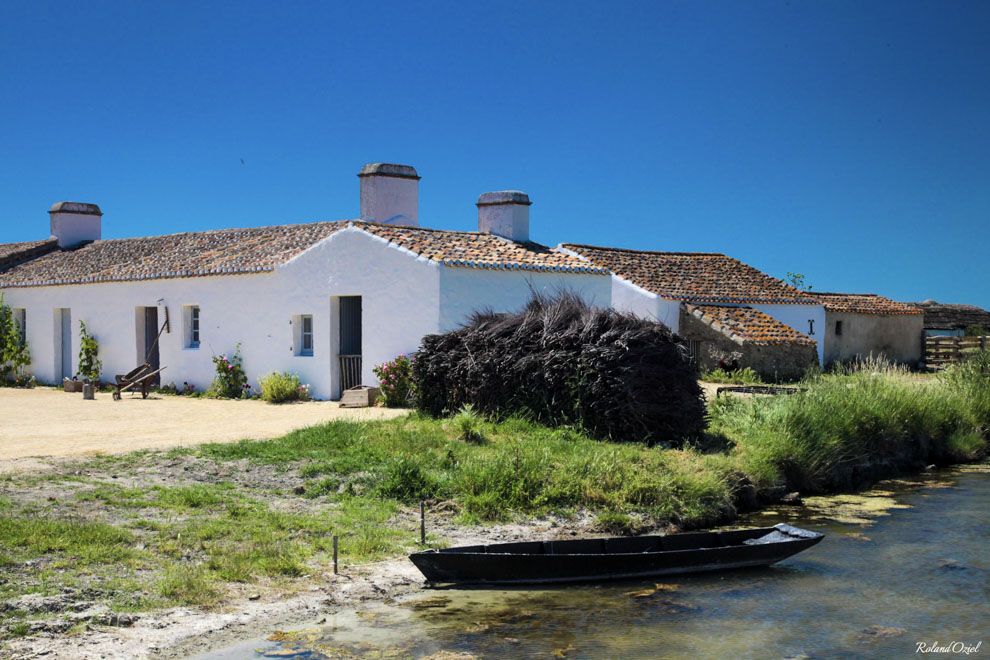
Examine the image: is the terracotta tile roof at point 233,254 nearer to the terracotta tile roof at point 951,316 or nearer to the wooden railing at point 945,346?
the wooden railing at point 945,346

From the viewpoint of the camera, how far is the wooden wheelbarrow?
860 inches

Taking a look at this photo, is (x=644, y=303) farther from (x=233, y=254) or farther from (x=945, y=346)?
(x=945, y=346)

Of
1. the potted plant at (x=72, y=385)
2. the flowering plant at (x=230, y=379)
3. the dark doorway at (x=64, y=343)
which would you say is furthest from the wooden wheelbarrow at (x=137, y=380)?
the dark doorway at (x=64, y=343)

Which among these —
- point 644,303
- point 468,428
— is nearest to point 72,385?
point 468,428

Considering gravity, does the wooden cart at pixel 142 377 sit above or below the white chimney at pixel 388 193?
A: below

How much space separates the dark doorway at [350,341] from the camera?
20594mm

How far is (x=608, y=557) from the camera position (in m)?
8.17

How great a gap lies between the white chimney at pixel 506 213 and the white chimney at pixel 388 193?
6.59 ft

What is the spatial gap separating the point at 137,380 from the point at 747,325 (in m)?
17.3

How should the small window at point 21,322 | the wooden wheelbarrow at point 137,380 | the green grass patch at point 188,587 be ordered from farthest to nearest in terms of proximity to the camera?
1. the small window at point 21,322
2. the wooden wheelbarrow at point 137,380
3. the green grass patch at point 188,587

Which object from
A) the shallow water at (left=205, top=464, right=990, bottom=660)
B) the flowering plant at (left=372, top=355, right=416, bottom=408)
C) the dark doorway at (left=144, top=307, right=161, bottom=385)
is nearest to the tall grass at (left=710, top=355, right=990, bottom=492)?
the shallow water at (left=205, top=464, right=990, bottom=660)

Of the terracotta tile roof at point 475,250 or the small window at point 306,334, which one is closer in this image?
the terracotta tile roof at point 475,250

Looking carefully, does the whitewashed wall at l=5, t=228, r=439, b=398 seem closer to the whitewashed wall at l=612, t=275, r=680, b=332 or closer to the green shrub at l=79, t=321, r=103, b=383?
the green shrub at l=79, t=321, r=103, b=383

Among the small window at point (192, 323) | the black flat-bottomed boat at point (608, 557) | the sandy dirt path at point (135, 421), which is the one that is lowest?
the black flat-bottomed boat at point (608, 557)
